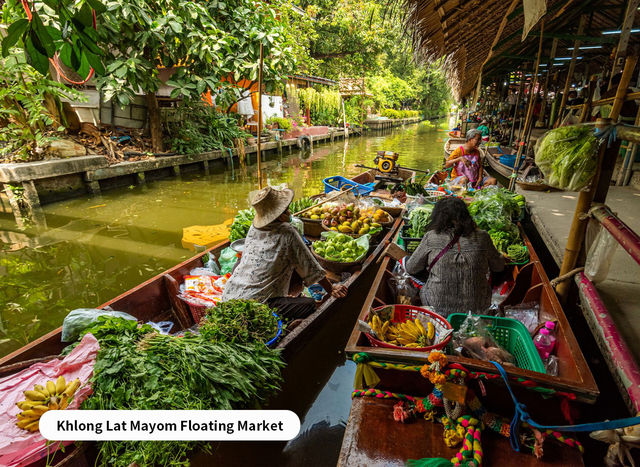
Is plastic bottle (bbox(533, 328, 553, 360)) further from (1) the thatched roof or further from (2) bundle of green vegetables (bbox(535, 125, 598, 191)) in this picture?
(1) the thatched roof

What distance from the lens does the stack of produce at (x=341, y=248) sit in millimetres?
4039

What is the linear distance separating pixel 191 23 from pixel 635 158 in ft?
32.6

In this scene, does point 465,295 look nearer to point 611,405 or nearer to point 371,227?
point 611,405

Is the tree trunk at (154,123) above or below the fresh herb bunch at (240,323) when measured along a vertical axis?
above

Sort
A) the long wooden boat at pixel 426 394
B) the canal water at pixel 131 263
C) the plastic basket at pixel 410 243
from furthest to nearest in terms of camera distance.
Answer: the plastic basket at pixel 410 243 < the canal water at pixel 131 263 < the long wooden boat at pixel 426 394

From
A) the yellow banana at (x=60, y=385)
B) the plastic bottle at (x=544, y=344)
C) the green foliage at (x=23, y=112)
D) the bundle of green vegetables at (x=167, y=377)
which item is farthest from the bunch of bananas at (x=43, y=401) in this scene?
the green foliage at (x=23, y=112)

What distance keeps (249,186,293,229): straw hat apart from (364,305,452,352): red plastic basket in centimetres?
117

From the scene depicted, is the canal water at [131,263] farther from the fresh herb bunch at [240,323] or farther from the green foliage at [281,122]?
the green foliage at [281,122]

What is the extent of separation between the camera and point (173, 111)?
12.0 metres

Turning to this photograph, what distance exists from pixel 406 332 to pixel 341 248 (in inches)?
81.1

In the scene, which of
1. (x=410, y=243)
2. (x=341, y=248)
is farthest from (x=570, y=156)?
(x=341, y=248)

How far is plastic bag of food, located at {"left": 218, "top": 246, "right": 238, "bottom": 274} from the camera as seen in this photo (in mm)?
3861

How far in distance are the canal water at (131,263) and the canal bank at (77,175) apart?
0.34 meters
